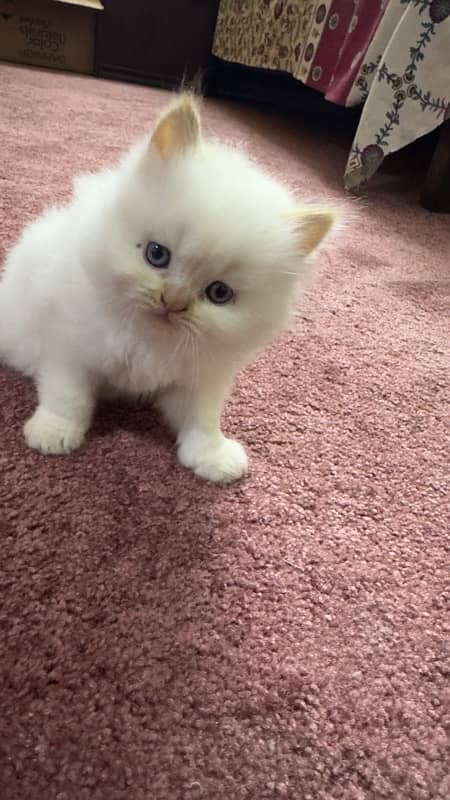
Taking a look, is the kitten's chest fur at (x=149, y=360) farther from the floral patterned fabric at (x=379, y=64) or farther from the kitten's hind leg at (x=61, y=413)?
the floral patterned fabric at (x=379, y=64)

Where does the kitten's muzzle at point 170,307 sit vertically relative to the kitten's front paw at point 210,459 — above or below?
above

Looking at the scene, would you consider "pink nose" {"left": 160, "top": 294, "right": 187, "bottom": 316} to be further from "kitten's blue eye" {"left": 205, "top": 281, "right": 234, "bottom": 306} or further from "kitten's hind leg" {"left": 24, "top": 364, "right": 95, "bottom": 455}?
"kitten's hind leg" {"left": 24, "top": 364, "right": 95, "bottom": 455}

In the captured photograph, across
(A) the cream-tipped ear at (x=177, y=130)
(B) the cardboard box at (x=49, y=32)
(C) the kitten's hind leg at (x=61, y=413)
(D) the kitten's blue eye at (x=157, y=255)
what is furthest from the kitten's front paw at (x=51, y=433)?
(B) the cardboard box at (x=49, y=32)

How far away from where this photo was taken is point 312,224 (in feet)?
2.53

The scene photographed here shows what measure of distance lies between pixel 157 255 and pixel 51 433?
291 millimetres

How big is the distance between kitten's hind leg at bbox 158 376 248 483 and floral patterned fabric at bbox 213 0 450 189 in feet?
5.09

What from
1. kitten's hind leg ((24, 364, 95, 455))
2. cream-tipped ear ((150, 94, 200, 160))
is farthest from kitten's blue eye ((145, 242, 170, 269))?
kitten's hind leg ((24, 364, 95, 455))

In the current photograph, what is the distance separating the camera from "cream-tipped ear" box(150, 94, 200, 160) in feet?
2.40

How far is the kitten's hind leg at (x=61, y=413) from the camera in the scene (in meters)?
0.84

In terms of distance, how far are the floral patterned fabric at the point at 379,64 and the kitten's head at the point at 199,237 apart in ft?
4.91

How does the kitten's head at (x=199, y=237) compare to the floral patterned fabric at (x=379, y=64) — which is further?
the floral patterned fabric at (x=379, y=64)

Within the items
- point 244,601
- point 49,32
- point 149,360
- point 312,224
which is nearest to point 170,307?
point 149,360

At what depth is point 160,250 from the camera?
0.72 metres

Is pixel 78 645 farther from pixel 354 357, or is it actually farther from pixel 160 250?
pixel 354 357
